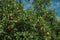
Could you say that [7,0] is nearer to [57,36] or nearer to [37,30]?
[37,30]

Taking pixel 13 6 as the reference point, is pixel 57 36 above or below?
below

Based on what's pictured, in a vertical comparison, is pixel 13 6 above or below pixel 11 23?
above

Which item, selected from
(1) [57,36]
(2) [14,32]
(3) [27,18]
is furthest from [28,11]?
(1) [57,36]

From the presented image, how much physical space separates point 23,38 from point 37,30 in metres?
0.88

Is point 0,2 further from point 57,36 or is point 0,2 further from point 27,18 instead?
point 57,36

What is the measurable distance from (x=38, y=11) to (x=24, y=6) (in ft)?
3.09

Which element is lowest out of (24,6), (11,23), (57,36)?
(57,36)

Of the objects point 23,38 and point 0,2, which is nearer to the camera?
point 23,38

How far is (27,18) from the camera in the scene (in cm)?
1097

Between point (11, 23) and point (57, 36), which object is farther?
point (57, 36)

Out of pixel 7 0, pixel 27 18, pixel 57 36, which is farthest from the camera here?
pixel 57 36

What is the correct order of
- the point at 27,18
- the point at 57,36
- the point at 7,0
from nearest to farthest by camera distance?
the point at 27,18, the point at 7,0, the point at 57,36

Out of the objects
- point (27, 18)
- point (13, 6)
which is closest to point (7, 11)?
point (13, 6)

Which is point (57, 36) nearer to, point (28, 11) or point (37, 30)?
point (37, 30)
